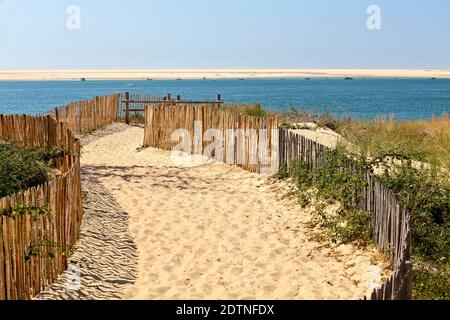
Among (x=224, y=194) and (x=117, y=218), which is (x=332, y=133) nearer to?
(x=224, y=194)

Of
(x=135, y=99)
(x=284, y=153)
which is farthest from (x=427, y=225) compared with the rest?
(x=135, y=99)

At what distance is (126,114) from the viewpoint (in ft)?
75.2

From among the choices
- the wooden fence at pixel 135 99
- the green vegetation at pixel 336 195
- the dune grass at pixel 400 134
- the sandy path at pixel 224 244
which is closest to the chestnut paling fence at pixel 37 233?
the sandy path at pixel 224 244

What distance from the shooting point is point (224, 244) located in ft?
25.2

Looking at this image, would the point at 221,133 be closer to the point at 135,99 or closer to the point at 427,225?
the point at 427,225

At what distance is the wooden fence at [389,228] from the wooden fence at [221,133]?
6.92 ft

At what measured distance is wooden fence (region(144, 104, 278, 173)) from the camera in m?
12.0

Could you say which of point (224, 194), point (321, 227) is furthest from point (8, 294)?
point (224, 194)

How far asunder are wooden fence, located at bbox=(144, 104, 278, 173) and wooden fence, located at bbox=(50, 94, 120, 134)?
327cm

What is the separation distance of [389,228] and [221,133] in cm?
736

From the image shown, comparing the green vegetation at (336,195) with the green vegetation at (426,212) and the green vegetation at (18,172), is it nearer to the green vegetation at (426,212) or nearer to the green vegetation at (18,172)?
the green vegetation at (426,212)

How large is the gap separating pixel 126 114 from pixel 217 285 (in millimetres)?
17381

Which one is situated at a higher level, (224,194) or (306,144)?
(306,144)

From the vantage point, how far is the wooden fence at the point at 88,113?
1825 centimetres
